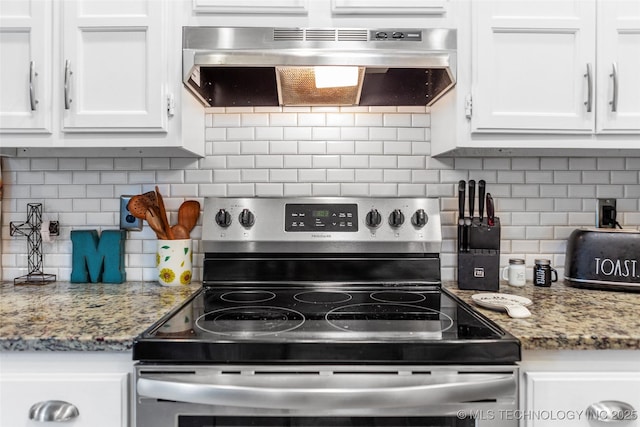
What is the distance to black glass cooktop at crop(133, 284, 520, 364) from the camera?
0.98m

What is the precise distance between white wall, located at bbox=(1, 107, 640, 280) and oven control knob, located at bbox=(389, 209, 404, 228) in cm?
Answer: 18

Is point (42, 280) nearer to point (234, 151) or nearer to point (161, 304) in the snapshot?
point (161, 304)

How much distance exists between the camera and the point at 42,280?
1700 mm

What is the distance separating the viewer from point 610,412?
1.02 m

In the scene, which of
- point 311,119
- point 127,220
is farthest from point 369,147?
point 127,220

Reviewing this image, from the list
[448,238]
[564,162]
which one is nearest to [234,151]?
[448,238]

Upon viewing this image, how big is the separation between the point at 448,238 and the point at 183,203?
112 cm

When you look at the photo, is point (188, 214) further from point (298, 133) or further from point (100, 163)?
point (298, 133)

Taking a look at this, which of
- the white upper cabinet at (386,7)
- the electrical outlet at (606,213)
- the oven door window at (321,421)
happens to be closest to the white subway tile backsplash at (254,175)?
the white upper cabinet at (386,7)

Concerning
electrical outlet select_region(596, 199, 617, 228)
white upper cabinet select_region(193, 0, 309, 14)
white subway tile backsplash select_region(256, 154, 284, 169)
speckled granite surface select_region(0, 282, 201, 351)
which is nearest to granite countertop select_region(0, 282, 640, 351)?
speckled granite surface select_region(0, 282, 201, 351)

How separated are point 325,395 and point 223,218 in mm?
865

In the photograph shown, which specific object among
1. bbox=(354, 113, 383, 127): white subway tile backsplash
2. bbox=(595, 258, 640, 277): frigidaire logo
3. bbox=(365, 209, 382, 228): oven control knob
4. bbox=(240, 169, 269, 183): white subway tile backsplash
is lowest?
bbox=(595, 258, 640, 277): frigidaire logo

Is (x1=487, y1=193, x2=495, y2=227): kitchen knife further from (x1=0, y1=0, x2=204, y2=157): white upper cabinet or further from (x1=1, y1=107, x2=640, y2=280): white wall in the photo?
(x1=0, y1=0, x2=204, y2=157): white upper cabinet

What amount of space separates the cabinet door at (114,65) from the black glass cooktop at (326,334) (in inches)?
26.2
